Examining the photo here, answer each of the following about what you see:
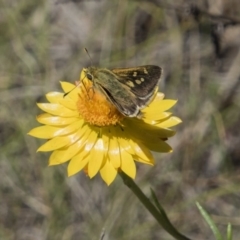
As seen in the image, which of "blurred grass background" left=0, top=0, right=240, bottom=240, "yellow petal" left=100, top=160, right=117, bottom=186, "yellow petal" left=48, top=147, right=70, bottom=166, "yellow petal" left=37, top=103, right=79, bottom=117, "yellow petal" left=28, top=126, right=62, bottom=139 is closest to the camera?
"yellow petal" left=100, top=160, right=117, bottom=186

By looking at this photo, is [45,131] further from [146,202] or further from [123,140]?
[146,202]

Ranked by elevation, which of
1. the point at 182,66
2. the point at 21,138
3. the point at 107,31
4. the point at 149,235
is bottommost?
the point at 149,235

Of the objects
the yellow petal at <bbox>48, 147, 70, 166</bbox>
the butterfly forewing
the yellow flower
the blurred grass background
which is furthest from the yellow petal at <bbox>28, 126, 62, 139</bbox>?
the blurred grass background

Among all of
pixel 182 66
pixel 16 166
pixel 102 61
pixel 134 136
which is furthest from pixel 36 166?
pixel 134 136

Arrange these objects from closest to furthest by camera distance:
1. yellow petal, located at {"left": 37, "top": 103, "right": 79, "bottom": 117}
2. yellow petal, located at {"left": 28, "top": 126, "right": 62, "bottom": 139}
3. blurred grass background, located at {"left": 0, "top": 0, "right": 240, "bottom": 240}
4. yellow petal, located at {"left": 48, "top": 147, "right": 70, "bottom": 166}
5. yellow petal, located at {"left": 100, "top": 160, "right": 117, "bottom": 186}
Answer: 1. yellow petal, located at {"left": 100, "top": 160, "right": 117, "bottom": 186}
2. yellow petal, located at {"left": 48, "top": 147, "right": 70, "bottom": 166}
3. yellow petal, located at {"left": 28, "top": 126, "right": 62, "bottom": 139}
4. yellow petal, located at {"left": 37, "top": 103, "right": 79, "bottom": 117}
5. blurred grass background, located at {"left": 0, "top": 0, "right": 240, "bottom": 240}

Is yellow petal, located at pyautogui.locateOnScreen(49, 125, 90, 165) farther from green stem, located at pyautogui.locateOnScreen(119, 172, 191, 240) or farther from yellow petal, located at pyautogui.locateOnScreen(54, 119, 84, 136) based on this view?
green stem, located at pyautogui.locateOnScreen(119, 172, 191, 240)

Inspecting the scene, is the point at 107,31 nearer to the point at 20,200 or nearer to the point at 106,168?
the point at 20,200

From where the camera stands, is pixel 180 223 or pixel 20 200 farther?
pixel 20 200
